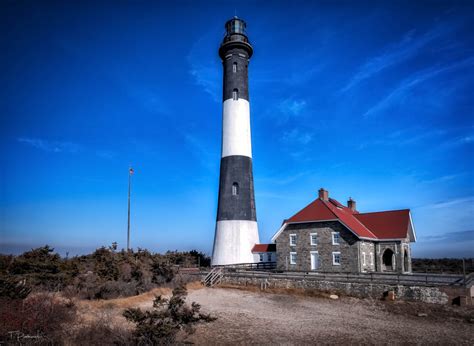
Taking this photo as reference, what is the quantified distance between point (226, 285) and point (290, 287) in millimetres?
4967

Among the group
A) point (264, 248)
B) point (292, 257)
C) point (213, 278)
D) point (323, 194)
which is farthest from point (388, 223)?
point (213, 278)

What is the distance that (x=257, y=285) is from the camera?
24219 millimetres

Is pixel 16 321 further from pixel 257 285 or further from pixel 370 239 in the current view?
Answer: pixel 370 239

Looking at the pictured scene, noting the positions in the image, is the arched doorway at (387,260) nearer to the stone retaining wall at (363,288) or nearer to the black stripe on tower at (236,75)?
the stone retaining wall at (363,288)

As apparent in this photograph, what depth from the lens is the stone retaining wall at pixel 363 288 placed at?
18.1 meters

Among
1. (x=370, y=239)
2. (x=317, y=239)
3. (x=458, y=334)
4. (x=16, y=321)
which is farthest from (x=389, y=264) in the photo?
(x=16, y=321)

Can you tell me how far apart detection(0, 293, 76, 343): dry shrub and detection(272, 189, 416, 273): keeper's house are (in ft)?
58.3

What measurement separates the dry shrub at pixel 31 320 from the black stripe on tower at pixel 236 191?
1659cm

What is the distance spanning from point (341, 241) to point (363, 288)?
6119 mm

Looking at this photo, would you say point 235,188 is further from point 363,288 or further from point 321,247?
point 363,288

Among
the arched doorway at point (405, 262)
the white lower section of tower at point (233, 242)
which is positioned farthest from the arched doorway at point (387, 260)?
the white lower section of tower at point (233, 242)

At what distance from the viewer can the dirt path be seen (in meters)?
12.9

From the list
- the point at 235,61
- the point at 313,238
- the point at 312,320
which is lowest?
the point at 312,320

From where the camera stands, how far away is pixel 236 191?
29.8 meters
